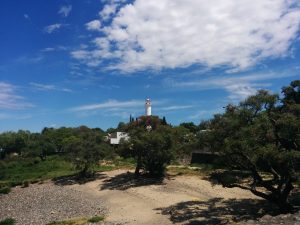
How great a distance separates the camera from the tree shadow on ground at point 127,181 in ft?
131

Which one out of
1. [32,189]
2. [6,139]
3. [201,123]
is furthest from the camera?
[6,139]

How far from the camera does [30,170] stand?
6538 centimetres

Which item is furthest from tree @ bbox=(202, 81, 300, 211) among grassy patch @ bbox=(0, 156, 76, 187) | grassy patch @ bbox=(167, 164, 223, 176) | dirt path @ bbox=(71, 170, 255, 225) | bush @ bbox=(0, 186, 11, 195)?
grassy patch @ bbox=(0, 156, 76, 187)

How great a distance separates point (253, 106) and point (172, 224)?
841 cm

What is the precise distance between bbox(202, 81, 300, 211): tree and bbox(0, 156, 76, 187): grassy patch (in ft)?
103

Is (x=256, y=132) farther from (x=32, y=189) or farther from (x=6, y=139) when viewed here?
(x=6, y=139)

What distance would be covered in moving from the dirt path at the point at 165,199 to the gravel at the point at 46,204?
1.22 meters

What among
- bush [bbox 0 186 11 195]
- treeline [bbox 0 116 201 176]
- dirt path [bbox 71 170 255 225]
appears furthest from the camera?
bush [bbox 0 186 11 195]

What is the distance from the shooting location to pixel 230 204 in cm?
2959

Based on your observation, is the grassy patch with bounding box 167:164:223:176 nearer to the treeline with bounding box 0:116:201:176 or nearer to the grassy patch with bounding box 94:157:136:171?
the treeline with bounding box 0:116:201:176

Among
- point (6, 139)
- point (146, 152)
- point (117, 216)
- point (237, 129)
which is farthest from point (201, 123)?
point (6, 139)

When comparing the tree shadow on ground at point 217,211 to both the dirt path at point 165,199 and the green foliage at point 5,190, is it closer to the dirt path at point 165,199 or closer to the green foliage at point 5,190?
the dirt path at point 165,199

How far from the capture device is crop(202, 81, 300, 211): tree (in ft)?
76.0

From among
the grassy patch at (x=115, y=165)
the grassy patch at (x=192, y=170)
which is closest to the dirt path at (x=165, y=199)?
the grassy patch at (x=192, y=170)
